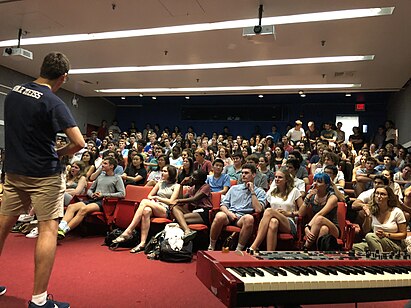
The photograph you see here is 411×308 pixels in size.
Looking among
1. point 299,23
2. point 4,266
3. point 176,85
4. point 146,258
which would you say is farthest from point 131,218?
point 176,85

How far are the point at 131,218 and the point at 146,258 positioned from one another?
84 centimetres

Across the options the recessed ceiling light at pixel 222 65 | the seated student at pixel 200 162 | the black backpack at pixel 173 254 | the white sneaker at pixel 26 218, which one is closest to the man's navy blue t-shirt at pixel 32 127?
the black backpack at pixel 173 254

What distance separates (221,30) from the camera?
20.6ft

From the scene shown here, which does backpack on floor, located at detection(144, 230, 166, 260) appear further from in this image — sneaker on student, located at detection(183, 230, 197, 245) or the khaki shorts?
the khaki shorts

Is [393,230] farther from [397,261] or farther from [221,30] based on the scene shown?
[221,30]

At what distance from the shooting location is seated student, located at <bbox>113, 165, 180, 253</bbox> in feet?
13.9

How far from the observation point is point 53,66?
218cm

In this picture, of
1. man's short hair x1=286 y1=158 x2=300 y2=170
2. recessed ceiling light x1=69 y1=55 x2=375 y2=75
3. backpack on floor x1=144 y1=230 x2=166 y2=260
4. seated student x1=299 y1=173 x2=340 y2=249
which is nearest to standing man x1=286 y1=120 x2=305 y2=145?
recessed ceiling light x1=69 y1=55 x2=375 y2=75

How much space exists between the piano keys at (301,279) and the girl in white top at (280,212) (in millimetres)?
1835

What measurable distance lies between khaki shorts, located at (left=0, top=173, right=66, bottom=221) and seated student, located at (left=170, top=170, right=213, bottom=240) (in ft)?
7.11

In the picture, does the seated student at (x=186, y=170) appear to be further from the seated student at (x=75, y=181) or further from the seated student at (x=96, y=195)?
the seated student at (x=75, y=181)

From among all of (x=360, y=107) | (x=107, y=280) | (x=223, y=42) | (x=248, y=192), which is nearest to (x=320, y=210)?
(x=248, y=192)

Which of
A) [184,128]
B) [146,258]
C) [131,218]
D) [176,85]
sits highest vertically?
[176,85]

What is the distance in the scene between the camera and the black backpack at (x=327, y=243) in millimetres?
3419
